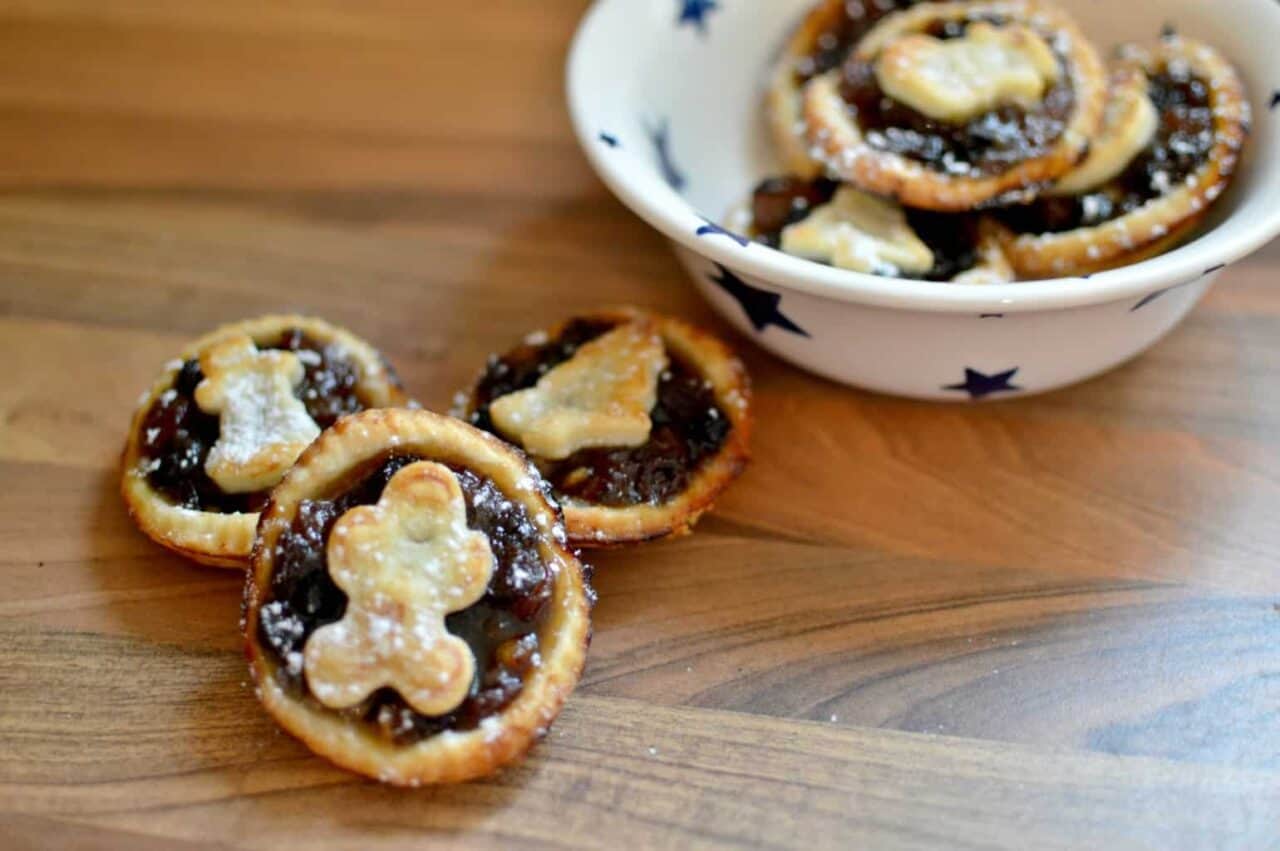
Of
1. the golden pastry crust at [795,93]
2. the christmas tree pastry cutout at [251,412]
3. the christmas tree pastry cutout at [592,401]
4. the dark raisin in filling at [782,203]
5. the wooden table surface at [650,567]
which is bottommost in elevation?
the wooden table surface at [650,567]

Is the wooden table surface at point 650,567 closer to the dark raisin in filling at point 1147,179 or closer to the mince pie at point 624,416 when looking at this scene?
the mince pie at point 624,416

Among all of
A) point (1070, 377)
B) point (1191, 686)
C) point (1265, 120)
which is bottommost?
point (1191, 686)

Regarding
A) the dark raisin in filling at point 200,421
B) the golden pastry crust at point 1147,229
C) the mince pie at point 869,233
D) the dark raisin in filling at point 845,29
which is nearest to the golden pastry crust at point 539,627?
the dark raisin in filling at point 200,421

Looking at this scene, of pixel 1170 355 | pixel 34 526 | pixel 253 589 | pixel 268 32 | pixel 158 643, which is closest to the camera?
pixel 253 589

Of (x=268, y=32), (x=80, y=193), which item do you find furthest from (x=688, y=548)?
(x=268, y=32)

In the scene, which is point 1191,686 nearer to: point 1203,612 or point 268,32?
point 1203,612

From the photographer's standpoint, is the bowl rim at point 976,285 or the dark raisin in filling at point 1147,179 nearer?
the bowl rim at point 976,285
